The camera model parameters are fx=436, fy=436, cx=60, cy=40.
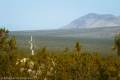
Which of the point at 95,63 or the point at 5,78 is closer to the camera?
the point at 5,78

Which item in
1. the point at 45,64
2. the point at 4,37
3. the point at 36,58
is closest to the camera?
the point at 4,37

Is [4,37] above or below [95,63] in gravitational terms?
above

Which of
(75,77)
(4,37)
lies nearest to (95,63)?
(75,77)

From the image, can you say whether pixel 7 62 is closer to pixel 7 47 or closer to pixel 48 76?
pixel 7 47

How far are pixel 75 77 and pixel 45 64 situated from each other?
20.7ft

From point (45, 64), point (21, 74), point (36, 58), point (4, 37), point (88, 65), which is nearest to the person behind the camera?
point (4, 37)

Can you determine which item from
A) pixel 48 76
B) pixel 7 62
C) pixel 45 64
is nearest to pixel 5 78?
pixel 7 62

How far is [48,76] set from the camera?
131ft

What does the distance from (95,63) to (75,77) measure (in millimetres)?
5527

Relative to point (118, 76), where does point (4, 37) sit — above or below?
above

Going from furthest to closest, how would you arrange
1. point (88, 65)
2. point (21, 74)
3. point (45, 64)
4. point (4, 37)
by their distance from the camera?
point (45, 64), point (88, 65), point (21, 74), point (4, 37)

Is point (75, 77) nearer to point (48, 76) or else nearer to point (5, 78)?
point (48, 76)

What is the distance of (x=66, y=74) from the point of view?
39.2 m

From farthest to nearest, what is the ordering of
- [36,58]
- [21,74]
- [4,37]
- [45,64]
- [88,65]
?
[36,58] < [45,64] < [88,65] < [21,74] < [4,37]
